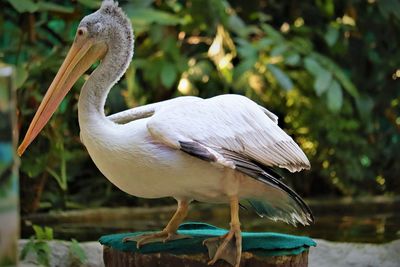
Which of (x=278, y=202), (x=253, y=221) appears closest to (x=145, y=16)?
(x=253, y=221)

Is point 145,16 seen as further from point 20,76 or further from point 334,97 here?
point 334,97

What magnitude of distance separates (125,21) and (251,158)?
0.61 metres

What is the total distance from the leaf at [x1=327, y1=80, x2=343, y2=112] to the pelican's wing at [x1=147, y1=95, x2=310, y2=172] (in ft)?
8.03

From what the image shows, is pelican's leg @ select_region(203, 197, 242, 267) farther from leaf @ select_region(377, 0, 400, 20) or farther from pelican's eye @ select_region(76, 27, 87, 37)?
leaf @ select_region(377, 0, 400, 20)

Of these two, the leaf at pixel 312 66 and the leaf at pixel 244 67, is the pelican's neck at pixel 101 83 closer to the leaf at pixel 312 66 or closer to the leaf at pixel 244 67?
the leaf at pixel 244 67

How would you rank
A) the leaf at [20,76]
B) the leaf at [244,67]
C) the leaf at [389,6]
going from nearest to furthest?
1. the leaf at [20,76]
2. the leaf at [244,67]
3. the leaf at [389,6]

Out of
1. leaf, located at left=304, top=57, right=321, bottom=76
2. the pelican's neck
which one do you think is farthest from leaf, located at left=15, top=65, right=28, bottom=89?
Result: leaf, located at left=304, top=57, right=321, bottom=76

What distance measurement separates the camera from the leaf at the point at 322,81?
510 cm

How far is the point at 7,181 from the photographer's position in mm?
1204

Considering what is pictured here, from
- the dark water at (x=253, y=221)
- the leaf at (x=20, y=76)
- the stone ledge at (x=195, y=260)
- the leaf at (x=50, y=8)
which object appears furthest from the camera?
the leaf at (x=50, y=8)

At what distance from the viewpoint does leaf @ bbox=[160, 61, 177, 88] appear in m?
5.13

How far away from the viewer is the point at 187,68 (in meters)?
5.38

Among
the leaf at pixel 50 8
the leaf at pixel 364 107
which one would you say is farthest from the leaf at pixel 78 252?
the leaf at pixel 364 107

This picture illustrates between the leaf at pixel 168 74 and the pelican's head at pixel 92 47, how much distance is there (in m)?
2.37
